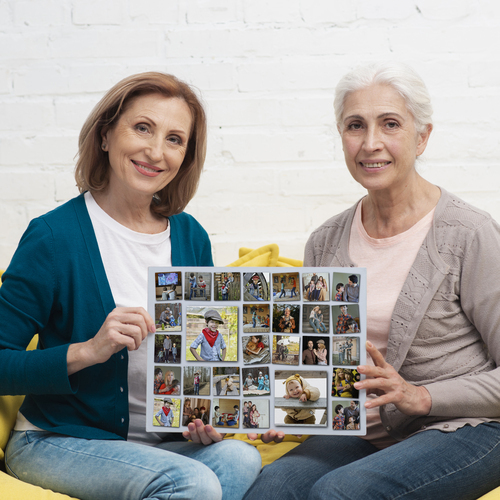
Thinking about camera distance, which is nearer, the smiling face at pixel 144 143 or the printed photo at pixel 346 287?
A: the printed photo at pixel 346 287

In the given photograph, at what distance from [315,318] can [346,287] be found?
11cm

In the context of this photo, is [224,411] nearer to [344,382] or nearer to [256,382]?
[256,382]

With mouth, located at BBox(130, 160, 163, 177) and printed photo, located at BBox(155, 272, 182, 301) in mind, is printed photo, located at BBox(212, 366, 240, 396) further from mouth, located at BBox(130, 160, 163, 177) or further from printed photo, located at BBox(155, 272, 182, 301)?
mouth, located at BBox(130, 160, 163, 177)

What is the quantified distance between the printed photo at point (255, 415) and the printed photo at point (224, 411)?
2 centimetres

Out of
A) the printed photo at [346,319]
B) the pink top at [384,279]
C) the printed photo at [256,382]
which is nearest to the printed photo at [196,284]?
the printed photo at [256,382]

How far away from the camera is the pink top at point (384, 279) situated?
1.47 m

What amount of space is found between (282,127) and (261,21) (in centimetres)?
44

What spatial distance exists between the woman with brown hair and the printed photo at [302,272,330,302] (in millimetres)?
374

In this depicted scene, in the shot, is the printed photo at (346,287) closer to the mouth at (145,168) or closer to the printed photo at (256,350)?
the printed photo at (256,350)

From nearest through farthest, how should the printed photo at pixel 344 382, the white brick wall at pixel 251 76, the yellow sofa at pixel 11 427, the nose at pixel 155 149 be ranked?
the yellow sofa at pixel 11 427
the printed photo at pixel 344 382
the nose at pixel 155 149
the white brick wall at pixel 251 76

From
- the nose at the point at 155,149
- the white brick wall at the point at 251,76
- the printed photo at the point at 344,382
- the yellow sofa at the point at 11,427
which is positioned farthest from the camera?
the white brick wall at the point at 251,76

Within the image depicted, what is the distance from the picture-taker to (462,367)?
142cm

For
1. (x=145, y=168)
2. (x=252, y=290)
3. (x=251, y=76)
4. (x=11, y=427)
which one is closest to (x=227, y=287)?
(x=252, y=290)

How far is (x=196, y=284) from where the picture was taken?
4.39 feet
